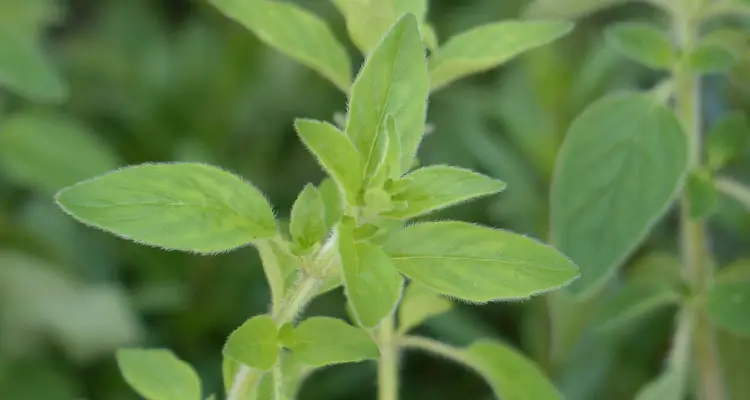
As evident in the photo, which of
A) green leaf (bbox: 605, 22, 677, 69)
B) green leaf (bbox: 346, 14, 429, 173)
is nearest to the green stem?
green leaf (bbox: 346, 14, 429, 173)

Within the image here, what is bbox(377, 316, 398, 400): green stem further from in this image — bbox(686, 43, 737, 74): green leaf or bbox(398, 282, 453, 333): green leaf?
bbox(686, 43, 737, 74): green leaf

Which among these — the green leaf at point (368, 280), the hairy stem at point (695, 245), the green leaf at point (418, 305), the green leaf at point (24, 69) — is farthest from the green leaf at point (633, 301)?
the green leaf at point (24, 69)

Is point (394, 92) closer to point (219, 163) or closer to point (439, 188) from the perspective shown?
point (439, 188)

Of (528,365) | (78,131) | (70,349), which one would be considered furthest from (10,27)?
(528,365)

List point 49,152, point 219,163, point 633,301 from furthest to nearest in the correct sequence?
point 219,163, point 49,152, point 633,301

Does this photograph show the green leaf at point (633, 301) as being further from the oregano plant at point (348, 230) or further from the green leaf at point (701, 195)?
the oregano plant at point (348, 230)

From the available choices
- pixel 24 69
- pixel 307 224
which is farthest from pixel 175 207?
pixel 24 69

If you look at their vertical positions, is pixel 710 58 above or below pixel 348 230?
above
